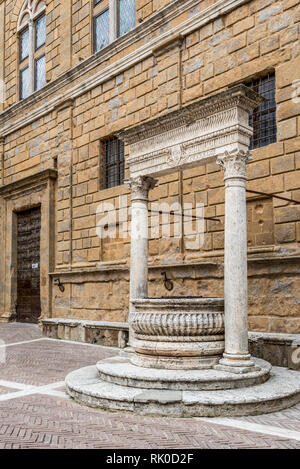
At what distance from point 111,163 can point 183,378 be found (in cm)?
906

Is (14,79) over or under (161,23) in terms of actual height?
over

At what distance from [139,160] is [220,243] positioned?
2.91 m

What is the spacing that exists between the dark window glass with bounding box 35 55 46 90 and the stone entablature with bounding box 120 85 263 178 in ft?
34.7

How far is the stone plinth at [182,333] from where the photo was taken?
22.3ft

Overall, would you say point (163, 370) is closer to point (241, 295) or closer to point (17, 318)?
point (241, 295)

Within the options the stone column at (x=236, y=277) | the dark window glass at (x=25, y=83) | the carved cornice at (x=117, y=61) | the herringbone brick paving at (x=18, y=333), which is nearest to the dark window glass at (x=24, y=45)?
the dark window glass at (x=25, y=83)

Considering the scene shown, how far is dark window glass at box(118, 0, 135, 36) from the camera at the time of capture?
1391 centimetres

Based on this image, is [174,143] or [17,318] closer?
[174,143]

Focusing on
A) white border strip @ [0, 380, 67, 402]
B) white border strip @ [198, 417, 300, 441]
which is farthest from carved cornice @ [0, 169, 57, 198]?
white border strip @ [198, 417, 300, 441]

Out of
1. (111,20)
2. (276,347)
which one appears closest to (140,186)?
(276,347)

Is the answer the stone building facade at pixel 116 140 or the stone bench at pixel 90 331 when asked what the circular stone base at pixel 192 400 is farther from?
the stone bench at pixel 90 331

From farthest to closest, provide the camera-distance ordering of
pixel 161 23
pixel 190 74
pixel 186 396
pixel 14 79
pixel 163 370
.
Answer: pixel 14 79 → pixel 161 23 → pixel 190 74 → pixel 163 370 → pixel 186 396

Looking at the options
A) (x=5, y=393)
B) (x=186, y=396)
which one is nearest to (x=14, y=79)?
(x=5, y=393)

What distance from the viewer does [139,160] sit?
8492 mm
